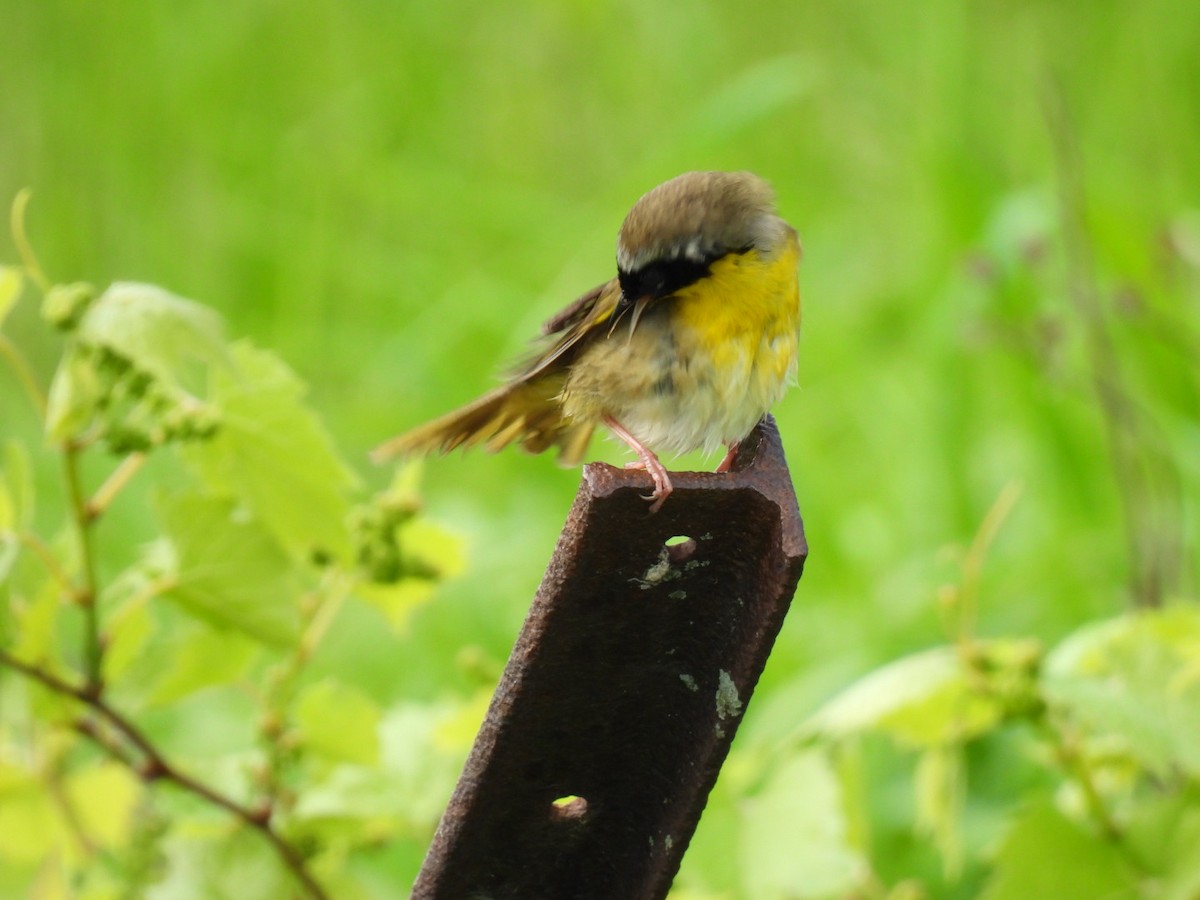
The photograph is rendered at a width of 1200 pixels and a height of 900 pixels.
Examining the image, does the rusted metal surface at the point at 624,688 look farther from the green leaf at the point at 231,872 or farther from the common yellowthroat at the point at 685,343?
the green leaf at the point at 231,872

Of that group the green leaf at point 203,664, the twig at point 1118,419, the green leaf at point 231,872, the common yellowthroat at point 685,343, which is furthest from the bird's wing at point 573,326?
the twig at point 1118,419

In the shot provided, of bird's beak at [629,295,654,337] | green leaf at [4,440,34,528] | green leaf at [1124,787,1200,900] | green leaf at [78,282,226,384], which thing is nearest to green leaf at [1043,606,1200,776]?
green leaf at [1124,787,1200,900]

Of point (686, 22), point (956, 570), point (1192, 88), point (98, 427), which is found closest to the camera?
point (98, 427)

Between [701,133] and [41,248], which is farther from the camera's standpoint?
[41,248]

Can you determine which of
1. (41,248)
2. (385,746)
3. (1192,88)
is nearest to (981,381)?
(1192,88)

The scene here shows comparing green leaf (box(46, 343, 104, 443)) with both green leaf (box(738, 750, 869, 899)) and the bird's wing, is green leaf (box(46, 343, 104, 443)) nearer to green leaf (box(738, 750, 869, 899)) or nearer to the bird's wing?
the bird's wing

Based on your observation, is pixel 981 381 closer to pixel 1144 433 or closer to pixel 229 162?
pixel 1144 433
